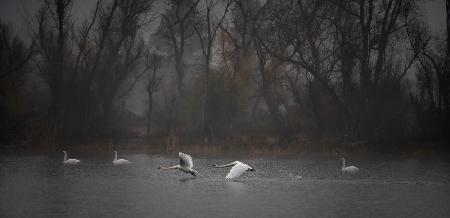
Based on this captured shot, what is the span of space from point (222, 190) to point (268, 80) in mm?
22596

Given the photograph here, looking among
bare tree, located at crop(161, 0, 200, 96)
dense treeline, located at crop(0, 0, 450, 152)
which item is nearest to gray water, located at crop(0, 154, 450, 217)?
dense treeline, located at crop(0, 0, 450, 152)

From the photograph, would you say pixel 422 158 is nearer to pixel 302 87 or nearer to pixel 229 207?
pixel 302 87

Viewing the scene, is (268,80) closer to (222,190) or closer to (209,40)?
(209,40)

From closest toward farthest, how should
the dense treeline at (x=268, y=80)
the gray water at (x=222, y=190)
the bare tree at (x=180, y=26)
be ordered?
1. the gray water at (x=222, y=190)
2. the dense treeline at (x=268, y=80)
3. the bare tree at (x=180, y=26)

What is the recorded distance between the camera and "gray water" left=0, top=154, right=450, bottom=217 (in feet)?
53.1

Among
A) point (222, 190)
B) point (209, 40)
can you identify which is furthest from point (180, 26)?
point (222, 190)

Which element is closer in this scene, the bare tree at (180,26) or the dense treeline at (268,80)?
the dense treeline at (268,80)

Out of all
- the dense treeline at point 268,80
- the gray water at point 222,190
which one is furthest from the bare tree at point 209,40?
the gray water at point 222,190

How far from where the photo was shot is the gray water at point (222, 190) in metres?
16.2

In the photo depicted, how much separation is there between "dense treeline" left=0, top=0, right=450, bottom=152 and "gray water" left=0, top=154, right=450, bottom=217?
27.7 feet

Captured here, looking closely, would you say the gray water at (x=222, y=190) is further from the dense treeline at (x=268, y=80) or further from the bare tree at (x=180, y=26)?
the bare tree at (x=180, y=26)

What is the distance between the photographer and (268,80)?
139ft

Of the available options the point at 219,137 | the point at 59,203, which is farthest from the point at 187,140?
the point at 59,203

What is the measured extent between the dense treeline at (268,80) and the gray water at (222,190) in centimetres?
844
